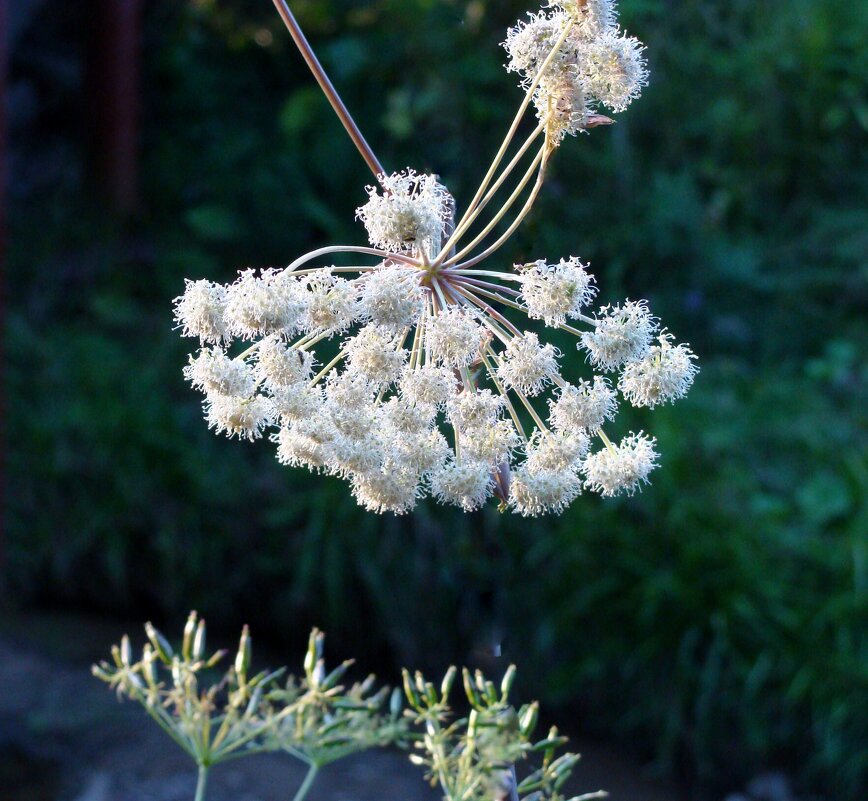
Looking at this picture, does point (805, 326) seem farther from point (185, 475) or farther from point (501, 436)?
point (501, 436)

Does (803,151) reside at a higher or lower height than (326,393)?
higher

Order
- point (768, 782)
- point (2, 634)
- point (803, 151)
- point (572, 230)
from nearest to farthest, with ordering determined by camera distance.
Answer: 1. point (768, 782)
2. point (2, 634)
3. point (572, 230)
4. point (803, 151)

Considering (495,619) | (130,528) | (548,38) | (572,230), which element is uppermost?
(572,230)

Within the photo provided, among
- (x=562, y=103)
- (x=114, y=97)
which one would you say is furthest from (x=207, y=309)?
(x=114, y=97)

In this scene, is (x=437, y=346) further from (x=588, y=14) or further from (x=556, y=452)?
(x=588, y=14)

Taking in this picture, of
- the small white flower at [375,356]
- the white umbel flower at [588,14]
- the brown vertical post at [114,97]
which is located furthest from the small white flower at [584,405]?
the brown vertical post at [114,97]

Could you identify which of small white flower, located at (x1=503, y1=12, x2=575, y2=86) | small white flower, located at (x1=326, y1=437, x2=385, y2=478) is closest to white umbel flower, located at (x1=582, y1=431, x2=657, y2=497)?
small white flower, located at (x1=326, y1=437, x2=385, y2=478)

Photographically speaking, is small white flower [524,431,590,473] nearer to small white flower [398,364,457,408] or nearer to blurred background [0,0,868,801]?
small white flower [398,364,457,408]

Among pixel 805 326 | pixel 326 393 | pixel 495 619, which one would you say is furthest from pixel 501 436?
pixel 805 326
